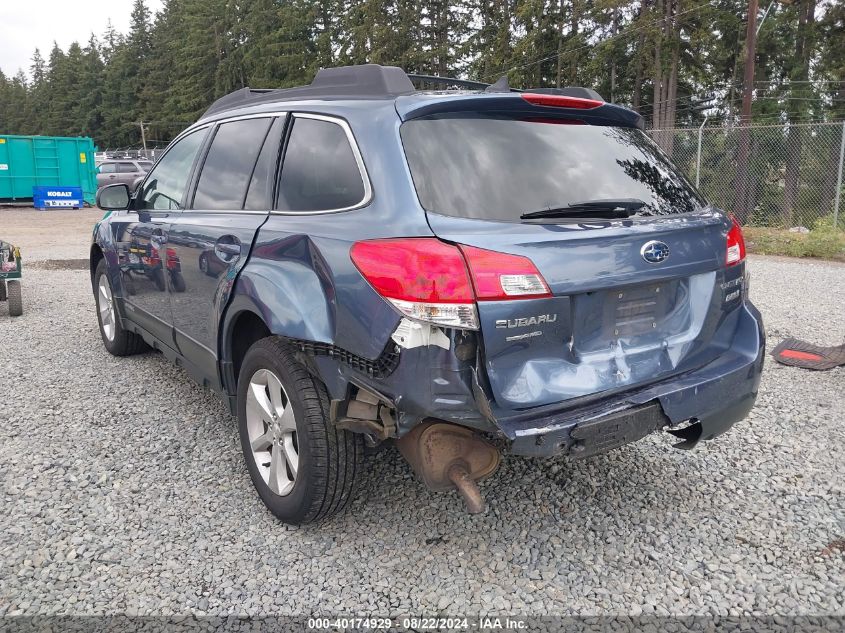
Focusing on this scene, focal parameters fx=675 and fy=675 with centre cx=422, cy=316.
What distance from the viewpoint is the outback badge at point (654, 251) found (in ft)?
8.43

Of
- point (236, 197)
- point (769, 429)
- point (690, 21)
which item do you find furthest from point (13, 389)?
point (690, 21)

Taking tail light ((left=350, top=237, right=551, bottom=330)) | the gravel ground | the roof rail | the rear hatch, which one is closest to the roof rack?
the roof rail

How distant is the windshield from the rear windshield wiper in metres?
0.03

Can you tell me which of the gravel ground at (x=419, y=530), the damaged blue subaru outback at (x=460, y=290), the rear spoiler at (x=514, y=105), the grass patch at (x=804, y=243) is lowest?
the gravel ground at (x=419, y=530)

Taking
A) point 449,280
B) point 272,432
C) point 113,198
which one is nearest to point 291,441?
point 272,432

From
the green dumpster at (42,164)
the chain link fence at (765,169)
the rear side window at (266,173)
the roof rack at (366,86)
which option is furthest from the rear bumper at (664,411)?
the green dumpster at (42,164)

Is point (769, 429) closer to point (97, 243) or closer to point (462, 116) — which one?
point (462, 116)

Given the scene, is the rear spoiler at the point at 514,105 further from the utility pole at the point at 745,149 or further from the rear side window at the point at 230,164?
the utility pole at the point at 745,149

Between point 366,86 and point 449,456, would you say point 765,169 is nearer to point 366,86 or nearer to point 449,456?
point 366,86

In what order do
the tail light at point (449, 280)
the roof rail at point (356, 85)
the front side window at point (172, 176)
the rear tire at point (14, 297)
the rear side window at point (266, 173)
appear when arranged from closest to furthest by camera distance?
the tail light at point (449, 280), the roof rail at point (356, 85), the rear side window at point (266, 173), the front side window at point (172, 176), the rear tire at point (14, 297)

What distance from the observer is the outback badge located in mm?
2570

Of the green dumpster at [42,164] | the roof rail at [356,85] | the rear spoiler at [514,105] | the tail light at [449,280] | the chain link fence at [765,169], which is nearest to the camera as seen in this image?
the tail light at [449,280]

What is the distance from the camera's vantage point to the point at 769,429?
4098mm

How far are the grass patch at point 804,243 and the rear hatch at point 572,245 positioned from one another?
1126 cm
